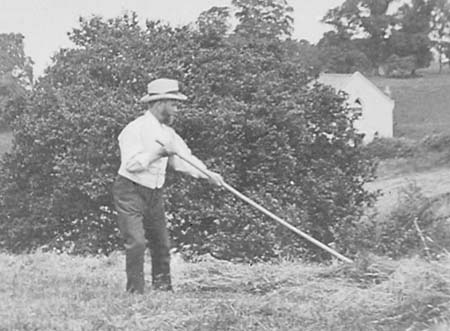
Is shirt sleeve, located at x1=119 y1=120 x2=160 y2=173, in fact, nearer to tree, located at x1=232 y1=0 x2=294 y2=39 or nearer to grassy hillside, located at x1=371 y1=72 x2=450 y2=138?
tree, located at x1=232 y1=0 x2=294 y2=39

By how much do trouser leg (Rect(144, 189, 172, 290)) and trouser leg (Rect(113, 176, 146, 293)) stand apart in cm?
18

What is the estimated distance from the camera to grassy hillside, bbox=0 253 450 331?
6211 millimetres

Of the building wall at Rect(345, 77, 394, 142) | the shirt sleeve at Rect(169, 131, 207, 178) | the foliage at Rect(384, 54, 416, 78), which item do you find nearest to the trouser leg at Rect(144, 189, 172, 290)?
the shirt sleeve at Rect(169, 131, 207, 178)

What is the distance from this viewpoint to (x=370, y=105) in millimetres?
67688

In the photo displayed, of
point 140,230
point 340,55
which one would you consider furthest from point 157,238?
point 340,55

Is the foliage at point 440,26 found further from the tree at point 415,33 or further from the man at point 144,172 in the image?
the man at point 144,172

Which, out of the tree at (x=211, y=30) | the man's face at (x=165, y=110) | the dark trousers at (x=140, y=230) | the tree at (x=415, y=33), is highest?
the tree at (x=415, y=33)

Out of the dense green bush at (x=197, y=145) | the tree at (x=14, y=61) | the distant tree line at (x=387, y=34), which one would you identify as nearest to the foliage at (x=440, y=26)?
the distant tree line at (x=387, y=34)

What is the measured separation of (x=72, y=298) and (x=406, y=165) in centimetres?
4695

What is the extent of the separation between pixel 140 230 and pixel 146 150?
60cm

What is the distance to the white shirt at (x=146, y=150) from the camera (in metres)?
7.76

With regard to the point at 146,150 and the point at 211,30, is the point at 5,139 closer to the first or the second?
the point at 211,30

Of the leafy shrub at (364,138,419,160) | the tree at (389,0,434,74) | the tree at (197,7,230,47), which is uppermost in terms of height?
the tree at (389,0,434,74)

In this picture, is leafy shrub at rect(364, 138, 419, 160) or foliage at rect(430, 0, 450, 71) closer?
leafy shrub at rect(364, 138, 419, 160)
